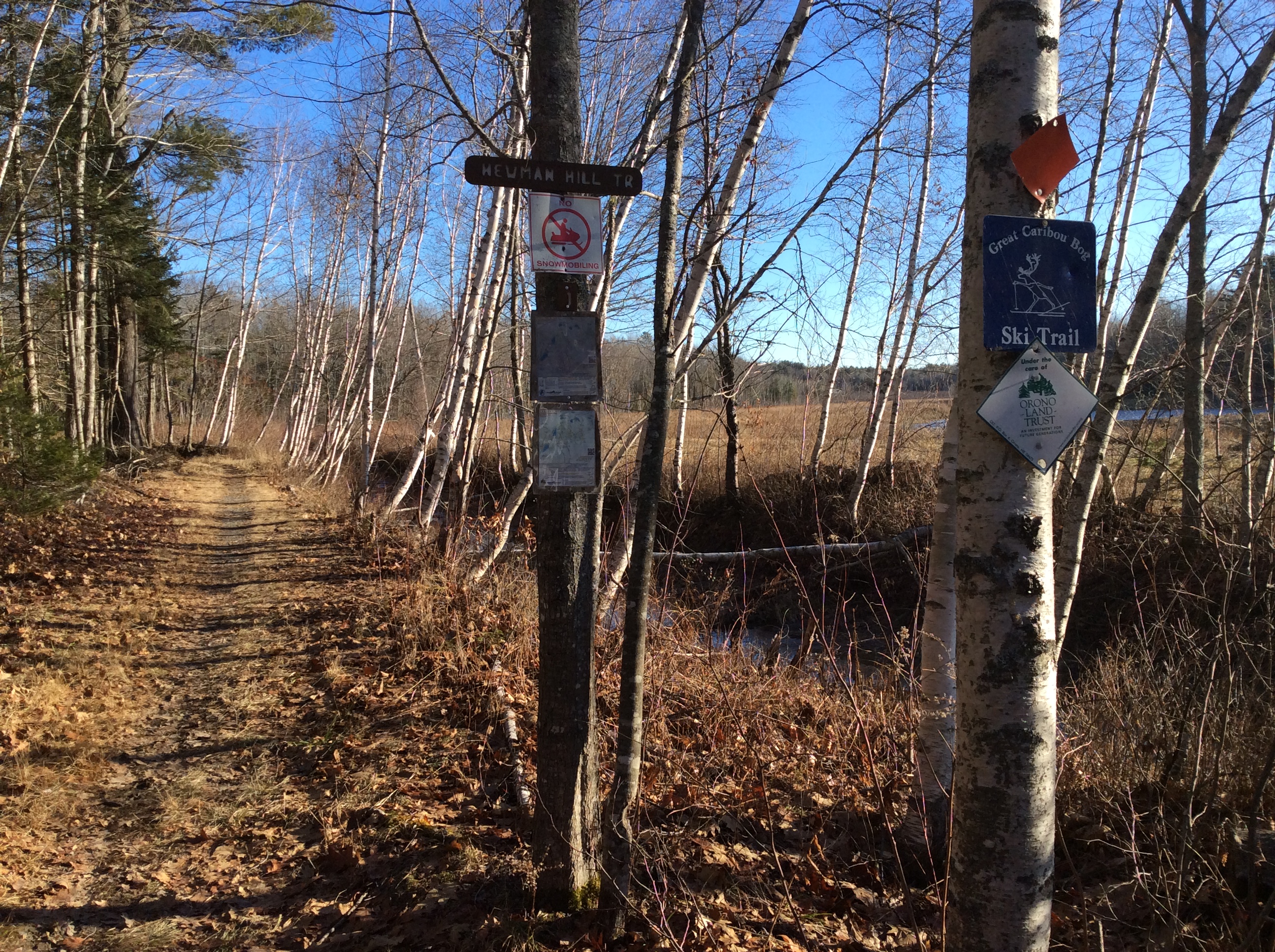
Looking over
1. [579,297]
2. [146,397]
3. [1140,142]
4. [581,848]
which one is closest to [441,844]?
[581,848]

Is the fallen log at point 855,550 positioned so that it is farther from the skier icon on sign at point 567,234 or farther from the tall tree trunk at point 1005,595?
the tall tree trunk at point 1005,595

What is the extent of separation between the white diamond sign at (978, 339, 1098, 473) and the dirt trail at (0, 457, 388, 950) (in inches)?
122

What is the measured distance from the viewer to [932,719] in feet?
11.1

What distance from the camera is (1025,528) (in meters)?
1.77

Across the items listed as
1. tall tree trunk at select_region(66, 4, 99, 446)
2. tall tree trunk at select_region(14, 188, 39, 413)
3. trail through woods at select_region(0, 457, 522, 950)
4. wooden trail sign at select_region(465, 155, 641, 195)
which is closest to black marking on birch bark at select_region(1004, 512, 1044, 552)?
wooden trail sign at select_region(465, 155, 641, 195)

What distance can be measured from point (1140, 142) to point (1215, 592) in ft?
14.4

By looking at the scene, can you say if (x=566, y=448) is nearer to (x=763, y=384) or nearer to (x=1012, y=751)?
(x=1012, y=751)

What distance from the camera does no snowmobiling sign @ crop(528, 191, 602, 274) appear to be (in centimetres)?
251

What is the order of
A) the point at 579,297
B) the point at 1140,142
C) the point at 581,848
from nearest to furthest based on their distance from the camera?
the point at 579,297
the point at 581,848
the point at 1140,142

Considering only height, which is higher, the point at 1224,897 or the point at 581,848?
the point at 581,848

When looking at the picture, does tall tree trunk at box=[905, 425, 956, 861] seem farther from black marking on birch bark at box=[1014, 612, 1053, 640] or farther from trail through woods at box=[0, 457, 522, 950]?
trail through woods at box=[0, 457, 522, 950]

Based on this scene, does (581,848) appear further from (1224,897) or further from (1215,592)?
(1215,592)

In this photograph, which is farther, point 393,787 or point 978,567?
point 393,787

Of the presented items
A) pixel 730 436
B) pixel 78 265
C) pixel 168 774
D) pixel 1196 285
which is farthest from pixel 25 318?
pixel 1196 285
